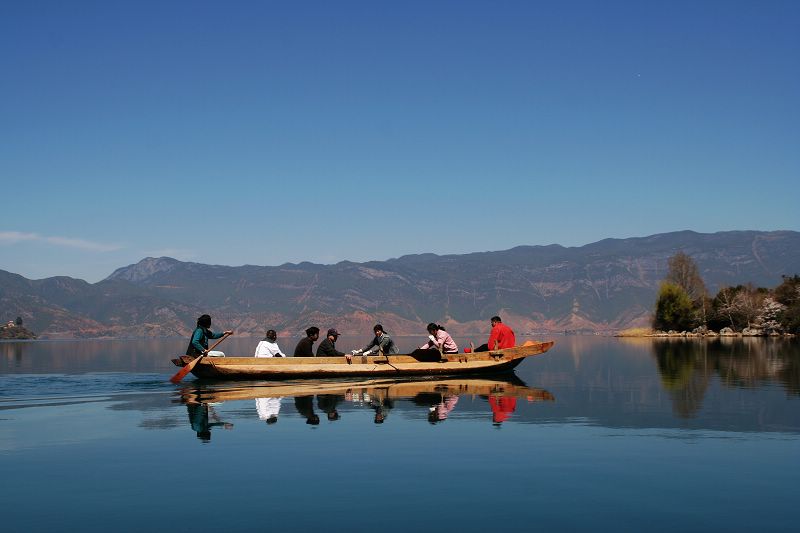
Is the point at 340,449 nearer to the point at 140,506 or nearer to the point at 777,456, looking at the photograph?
the point at 140,506

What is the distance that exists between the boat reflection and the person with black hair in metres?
1.10

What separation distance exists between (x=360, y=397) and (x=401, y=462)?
42.9ft

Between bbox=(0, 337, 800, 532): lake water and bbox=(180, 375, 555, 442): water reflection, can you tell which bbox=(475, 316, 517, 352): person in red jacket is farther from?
bbox=(0, 337, 800, 532): lake water

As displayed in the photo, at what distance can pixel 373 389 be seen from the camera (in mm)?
32062

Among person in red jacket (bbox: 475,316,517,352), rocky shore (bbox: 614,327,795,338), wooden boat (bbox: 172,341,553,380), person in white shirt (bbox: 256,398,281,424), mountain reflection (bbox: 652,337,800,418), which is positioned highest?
person in red jacket (bbox: 475,316,517,352)

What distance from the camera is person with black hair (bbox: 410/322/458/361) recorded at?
36656 millimetres

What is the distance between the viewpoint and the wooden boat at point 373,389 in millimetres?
29234

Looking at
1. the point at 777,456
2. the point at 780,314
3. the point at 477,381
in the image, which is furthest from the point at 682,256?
the point at 777,456

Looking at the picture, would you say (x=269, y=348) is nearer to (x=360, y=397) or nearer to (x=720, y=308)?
(x=360, y=397)

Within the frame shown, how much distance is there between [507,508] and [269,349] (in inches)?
992

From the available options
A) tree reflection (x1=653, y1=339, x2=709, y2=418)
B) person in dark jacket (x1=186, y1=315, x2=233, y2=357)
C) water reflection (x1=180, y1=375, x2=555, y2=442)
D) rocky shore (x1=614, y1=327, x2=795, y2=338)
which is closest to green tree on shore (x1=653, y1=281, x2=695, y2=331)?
rocky shore (x1=614, y1=327, x2=795, y2=338)

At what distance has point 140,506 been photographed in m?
12.3

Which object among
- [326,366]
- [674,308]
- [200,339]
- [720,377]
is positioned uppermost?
[200,339]

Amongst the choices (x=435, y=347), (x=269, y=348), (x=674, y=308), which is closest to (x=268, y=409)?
(x=269, y=348)
